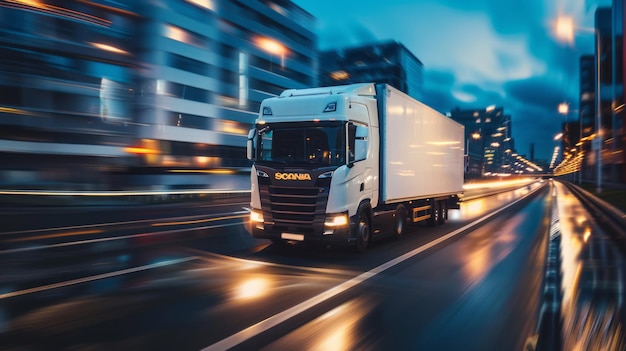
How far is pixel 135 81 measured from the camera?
41062 millimetres

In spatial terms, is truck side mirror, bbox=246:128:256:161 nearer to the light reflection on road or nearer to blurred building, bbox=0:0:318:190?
the light reflection on road

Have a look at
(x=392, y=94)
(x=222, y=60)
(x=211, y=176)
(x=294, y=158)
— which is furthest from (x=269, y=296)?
(x=222, y=60)

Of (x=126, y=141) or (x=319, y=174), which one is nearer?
(x=319, y=174)

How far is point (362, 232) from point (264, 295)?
3.82m

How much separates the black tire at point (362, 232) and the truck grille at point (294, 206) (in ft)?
2.99

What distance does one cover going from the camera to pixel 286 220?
9.48 m

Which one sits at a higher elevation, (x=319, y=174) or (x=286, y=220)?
(x=319, y=174)

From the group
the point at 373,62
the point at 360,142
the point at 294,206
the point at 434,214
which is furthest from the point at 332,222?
the point at 373,62

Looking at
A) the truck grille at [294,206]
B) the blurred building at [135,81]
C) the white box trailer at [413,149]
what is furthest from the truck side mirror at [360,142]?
the blurred building at [135,81]

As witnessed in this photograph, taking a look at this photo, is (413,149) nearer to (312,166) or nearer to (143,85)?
(312,166)

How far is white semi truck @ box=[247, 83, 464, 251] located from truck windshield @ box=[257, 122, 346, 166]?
0.02 meters

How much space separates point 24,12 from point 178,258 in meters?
31.0

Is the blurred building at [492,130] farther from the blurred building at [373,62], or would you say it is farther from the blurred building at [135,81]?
the blurred building at [135,81]

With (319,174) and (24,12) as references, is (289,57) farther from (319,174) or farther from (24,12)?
(319,174)
